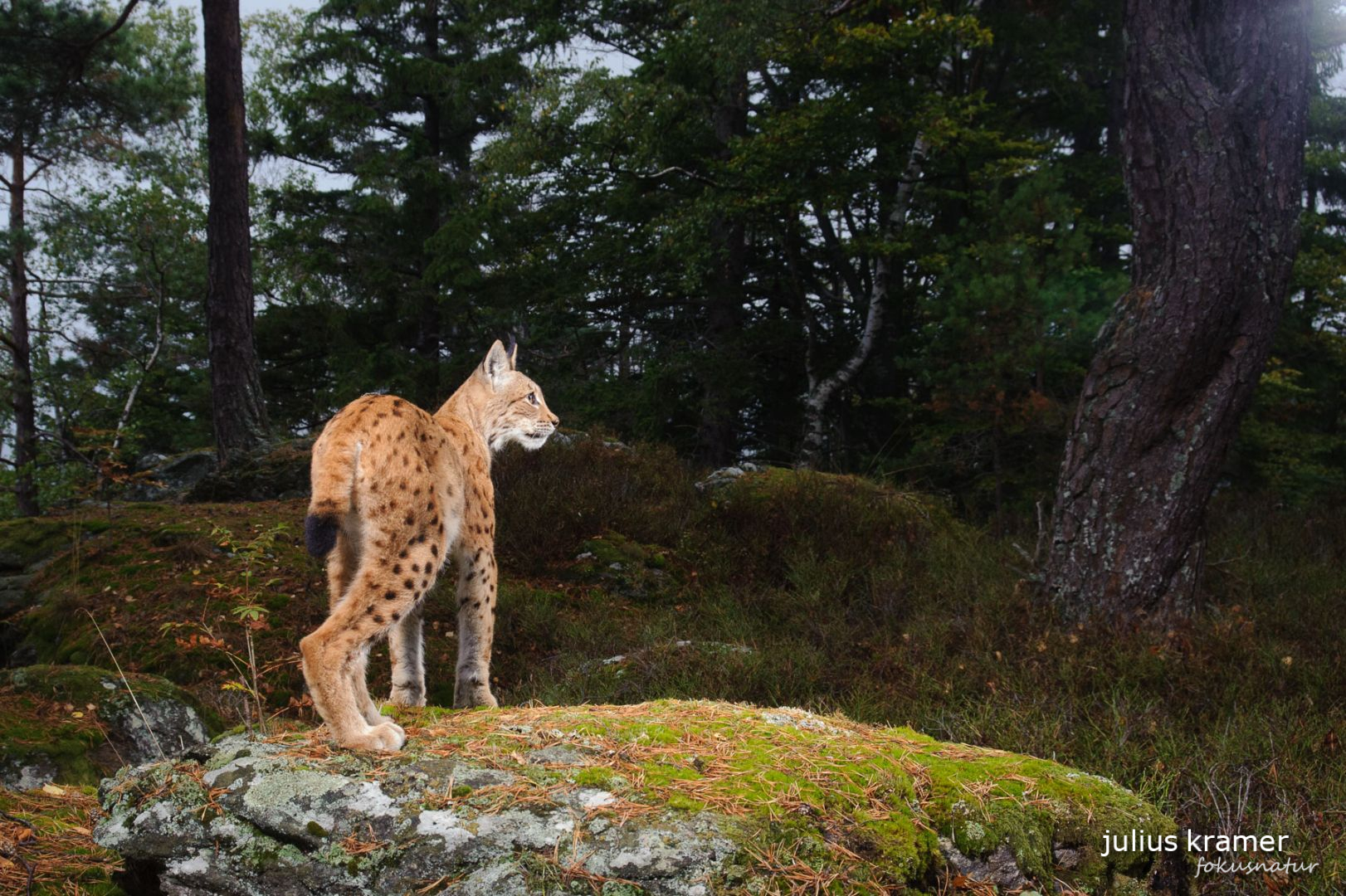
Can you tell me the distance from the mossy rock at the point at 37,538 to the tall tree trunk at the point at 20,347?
7.39 metres

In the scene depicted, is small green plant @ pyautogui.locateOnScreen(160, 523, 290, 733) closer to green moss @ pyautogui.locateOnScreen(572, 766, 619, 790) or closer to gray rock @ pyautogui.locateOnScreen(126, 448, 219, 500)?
green moss @ pyautogui.locateOnScreen(572, 766, 619, 790)

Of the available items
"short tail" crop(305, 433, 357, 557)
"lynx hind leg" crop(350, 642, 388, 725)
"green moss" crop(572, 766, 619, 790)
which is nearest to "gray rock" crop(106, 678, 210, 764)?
"lynx hind leg" crop(350, 642, 388, 725)

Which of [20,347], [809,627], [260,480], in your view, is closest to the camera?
[809,627]

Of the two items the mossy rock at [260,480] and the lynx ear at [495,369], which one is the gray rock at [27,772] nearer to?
the lynx ear at [495,369]

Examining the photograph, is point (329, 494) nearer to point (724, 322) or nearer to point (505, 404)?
point (505, 404)

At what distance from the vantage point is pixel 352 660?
3.70 meters

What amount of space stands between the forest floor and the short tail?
2.05 ft

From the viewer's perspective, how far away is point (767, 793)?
2.95m

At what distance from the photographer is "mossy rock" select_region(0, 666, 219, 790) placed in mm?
4441

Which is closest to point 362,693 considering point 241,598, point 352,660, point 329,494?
point 352,660

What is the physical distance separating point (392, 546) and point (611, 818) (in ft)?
5.69

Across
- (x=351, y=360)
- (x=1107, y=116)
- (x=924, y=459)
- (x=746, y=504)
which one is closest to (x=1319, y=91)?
(x=1107, y=116)

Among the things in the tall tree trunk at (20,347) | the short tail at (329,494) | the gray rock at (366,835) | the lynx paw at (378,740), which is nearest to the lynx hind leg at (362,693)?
the lynx paw at (378,740)

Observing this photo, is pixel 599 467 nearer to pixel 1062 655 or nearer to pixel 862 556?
pixel 862 556
